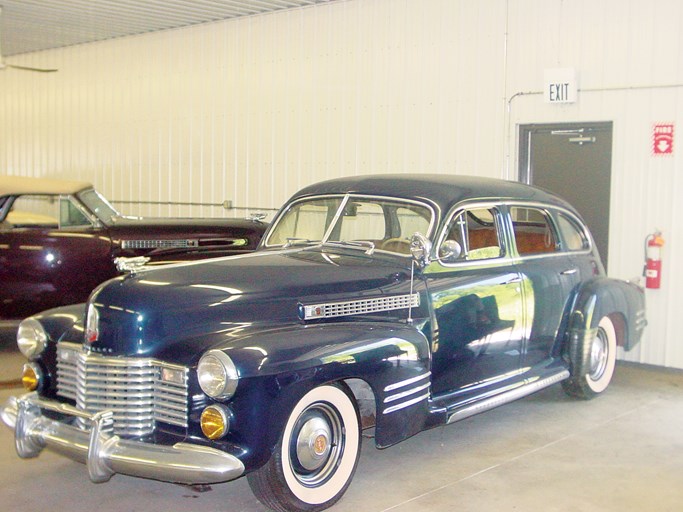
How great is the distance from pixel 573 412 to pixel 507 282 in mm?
1323

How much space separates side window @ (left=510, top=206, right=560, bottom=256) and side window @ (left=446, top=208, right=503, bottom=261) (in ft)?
0.82

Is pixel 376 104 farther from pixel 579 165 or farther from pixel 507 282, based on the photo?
pixel 507 282

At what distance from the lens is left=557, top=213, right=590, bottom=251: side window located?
6.59m

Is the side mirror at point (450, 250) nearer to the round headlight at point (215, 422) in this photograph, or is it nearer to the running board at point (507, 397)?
the running board at point (507, 397)

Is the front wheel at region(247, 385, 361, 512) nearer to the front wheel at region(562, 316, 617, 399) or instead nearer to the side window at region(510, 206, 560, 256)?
the side window at region(510, 206, 560, 256)

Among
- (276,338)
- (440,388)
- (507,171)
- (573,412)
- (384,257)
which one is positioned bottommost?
(573,412)

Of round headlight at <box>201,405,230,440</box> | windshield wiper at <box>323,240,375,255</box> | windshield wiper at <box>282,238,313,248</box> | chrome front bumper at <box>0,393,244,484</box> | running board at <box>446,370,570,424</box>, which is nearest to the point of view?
chrome front bumper at <box>0,393,244,484</box>

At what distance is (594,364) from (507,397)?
4.74 feet

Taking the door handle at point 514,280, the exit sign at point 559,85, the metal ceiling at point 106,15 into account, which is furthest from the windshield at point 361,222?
the metal ceiling at point 106,15

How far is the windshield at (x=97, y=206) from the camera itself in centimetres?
831

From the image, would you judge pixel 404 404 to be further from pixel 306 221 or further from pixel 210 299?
pixel 306 221

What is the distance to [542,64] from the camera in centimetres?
823

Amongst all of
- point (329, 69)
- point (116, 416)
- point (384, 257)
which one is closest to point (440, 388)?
point (384, 257)

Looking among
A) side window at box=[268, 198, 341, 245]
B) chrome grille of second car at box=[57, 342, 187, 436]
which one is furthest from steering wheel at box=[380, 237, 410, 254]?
chrome grille of second car at box=[57, 342, 187, 436]
